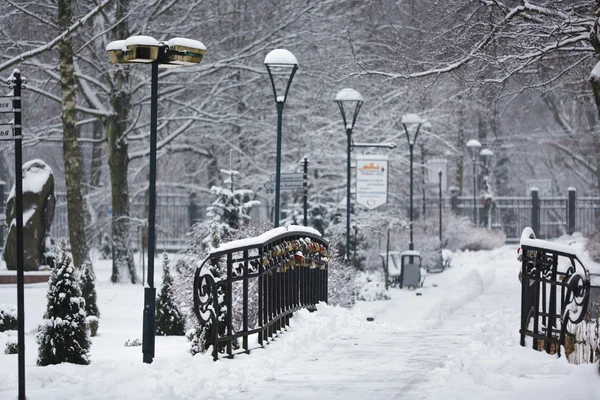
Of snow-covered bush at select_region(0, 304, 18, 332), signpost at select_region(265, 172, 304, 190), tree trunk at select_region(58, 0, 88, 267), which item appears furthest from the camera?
tree trunk at select_region(58, 0, 88, 267)

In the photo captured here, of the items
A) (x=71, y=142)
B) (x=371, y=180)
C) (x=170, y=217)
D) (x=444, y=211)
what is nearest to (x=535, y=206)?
(x=444, y=211)

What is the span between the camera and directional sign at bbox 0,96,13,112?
8531 millimetres

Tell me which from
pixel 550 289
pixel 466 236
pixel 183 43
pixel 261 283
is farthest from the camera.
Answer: pixel 466 236

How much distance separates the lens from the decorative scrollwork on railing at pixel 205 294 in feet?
31.0

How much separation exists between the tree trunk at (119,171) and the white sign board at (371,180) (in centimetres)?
580

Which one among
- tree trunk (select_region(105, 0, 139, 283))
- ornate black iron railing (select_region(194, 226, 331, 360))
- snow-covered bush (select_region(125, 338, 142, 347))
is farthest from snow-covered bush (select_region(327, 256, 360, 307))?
tree trunk (select_region(105, 0, 139, 283))

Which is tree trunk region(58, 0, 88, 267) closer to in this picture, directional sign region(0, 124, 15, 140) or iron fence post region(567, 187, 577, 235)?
directional sign region(0, 124, 15, 140)

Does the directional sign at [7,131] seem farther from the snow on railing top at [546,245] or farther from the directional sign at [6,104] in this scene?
the snow on railing top at [546,245]

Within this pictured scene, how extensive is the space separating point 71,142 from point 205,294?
14423 mm

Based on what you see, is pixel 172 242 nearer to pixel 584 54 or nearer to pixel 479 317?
pixel 479 317

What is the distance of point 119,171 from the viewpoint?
86.0ft

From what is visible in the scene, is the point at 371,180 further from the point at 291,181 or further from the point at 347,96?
the point at 291,181

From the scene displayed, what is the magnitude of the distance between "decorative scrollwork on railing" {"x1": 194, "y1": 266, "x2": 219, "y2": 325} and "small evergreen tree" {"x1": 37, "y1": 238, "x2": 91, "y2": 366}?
1949 millimetres

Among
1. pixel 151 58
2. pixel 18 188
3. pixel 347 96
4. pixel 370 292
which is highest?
pixel 347 96
